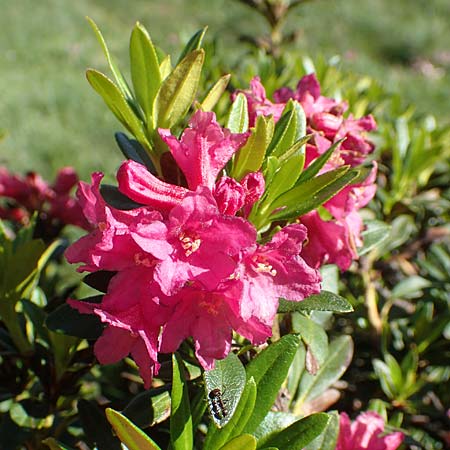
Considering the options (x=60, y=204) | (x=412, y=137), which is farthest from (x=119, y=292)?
(x=412, y=137)

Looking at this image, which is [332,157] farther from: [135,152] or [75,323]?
[75,323]

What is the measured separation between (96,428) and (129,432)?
0.96 feet

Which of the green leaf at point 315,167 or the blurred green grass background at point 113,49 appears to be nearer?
the green leaf at point 315,167

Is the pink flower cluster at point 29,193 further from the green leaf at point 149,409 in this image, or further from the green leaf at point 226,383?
the green leaf at point 226,383

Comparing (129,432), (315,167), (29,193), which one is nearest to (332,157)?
(315,167)

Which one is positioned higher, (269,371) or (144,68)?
(144,68)

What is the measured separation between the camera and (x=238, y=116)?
0.99 m

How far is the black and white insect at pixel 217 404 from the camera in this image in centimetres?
79

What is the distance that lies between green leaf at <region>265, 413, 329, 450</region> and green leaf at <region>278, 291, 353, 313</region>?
0.13m

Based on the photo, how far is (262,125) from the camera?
→ 2.87ft

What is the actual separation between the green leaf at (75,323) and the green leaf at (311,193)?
11.1 inches

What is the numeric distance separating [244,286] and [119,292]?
0.49ft

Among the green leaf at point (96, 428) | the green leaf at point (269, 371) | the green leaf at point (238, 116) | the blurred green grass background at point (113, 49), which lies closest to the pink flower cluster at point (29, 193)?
the green leaf at point (96, 428)

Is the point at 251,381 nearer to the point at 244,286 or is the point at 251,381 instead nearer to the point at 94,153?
the point at 244,286
